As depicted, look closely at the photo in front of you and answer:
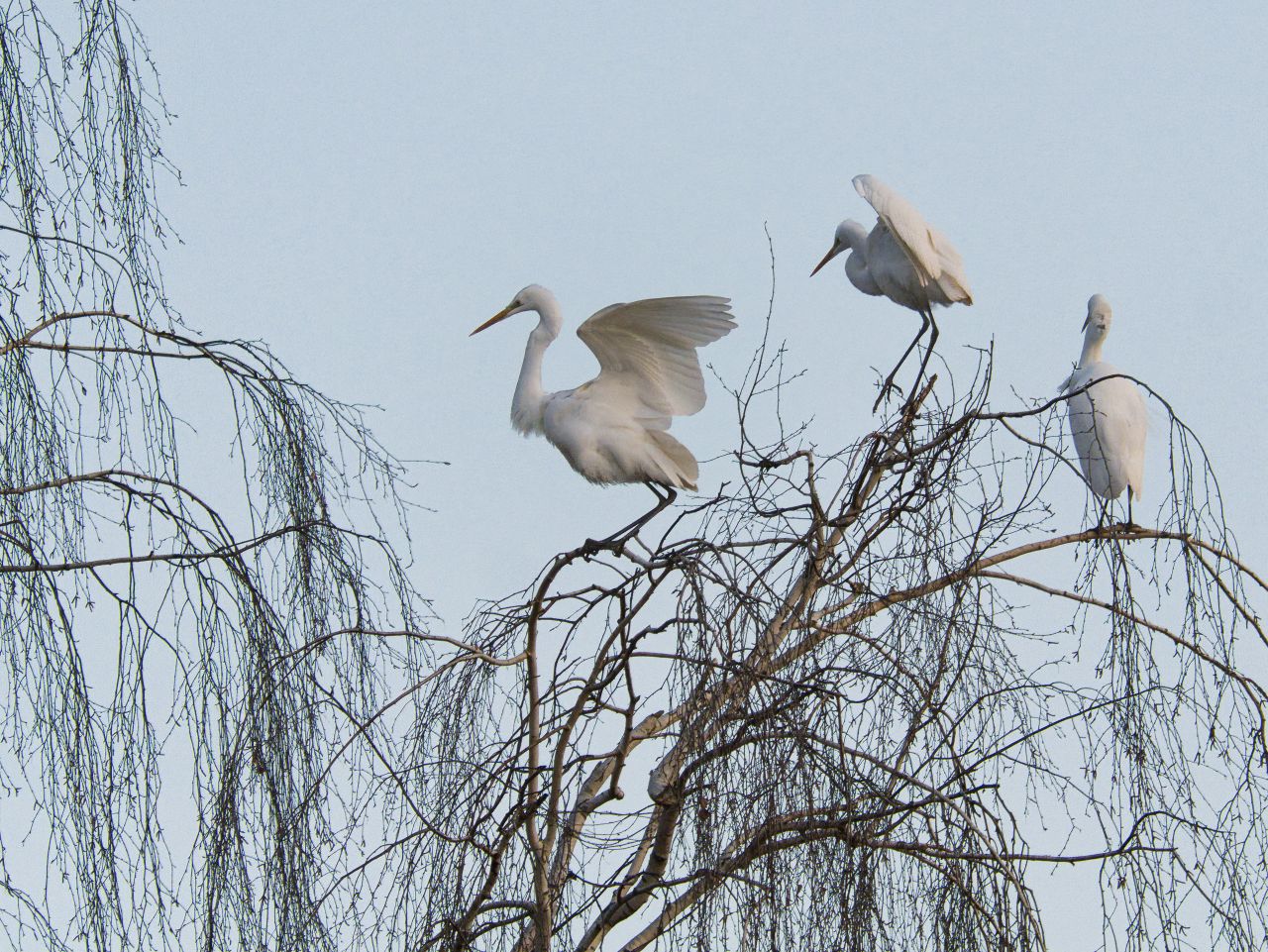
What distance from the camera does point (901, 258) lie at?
5.40 m

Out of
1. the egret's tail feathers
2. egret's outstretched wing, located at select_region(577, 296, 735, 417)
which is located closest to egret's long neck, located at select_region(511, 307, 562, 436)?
egret's outstretched wing, located at select_region(577, 296, 735, 417)

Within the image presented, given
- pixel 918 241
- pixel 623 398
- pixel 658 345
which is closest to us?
pixel 658 345

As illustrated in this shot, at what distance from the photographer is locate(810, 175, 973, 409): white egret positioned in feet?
16.9

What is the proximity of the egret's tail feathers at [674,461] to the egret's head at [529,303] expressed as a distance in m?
0.60

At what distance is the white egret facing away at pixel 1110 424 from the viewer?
4.98 m

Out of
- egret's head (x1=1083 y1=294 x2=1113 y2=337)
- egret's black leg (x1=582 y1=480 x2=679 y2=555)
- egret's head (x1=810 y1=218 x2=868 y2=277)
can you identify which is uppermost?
egret's head (x1=810 y1=218 x2=868 y2=277)

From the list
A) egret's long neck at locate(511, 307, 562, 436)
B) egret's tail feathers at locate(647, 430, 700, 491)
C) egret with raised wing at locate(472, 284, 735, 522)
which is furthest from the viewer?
egret's long neck at locate(511, 307, 562, 436)

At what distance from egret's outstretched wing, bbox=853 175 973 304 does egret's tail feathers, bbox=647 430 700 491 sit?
1.00 metres

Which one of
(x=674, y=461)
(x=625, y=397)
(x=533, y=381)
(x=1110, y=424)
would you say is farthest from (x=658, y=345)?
(x=1110, y=424)

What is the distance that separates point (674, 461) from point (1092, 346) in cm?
162

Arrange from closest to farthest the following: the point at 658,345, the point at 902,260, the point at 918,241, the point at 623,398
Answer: the point at 658,345 < the point at 623,398 < the point at 918,241 < the point at 902,260

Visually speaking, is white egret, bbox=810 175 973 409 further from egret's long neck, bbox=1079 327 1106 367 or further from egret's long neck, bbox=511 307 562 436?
egret's long neck, bbox=511 307 562 436

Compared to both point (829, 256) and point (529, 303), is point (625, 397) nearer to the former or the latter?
point (529, 303)

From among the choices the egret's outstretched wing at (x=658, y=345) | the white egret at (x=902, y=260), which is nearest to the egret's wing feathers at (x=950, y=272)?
the white egret at (x=902, y=260)
